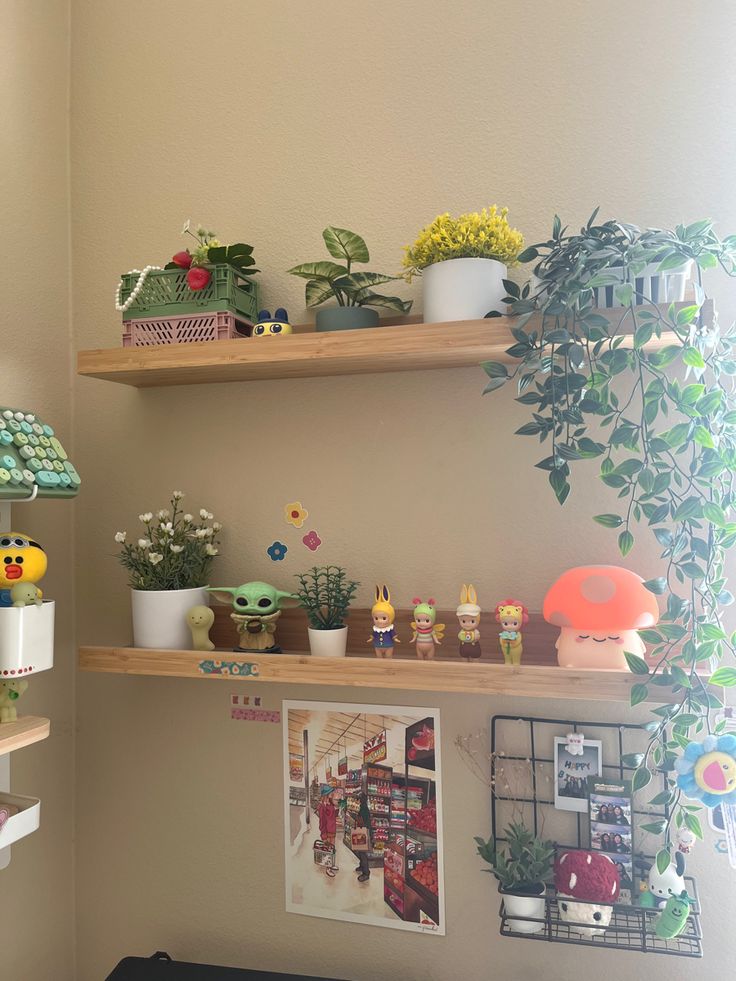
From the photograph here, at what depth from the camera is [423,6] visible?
1441 millimetres

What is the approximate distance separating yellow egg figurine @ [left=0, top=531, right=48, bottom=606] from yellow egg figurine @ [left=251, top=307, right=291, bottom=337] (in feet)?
1.78

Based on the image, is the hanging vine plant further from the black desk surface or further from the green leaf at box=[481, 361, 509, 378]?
the black desk surface

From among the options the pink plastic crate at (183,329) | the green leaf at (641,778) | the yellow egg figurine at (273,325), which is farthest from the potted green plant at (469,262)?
the green leaf at (641,778)

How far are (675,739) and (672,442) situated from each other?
15.7 inches

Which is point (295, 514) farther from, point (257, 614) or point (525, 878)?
point (525, 878)

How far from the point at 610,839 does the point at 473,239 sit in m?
1.03

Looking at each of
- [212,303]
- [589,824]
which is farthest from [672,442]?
[212,303]

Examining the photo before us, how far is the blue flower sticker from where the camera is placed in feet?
4.92

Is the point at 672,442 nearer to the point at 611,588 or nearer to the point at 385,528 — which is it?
the point at 611,588

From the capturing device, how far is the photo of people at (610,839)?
1.27m

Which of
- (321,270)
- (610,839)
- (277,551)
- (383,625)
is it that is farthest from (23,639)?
(610,839)

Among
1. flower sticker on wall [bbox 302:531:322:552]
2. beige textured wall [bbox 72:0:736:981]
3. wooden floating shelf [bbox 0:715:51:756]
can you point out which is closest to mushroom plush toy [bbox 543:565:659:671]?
beige textured wall [bbox 72:0:736:981]

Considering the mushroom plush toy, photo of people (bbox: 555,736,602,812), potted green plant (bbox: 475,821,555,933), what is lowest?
potted green plant (bbox: 475,821,555,933)

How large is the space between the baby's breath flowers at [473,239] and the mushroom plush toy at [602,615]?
54cm
